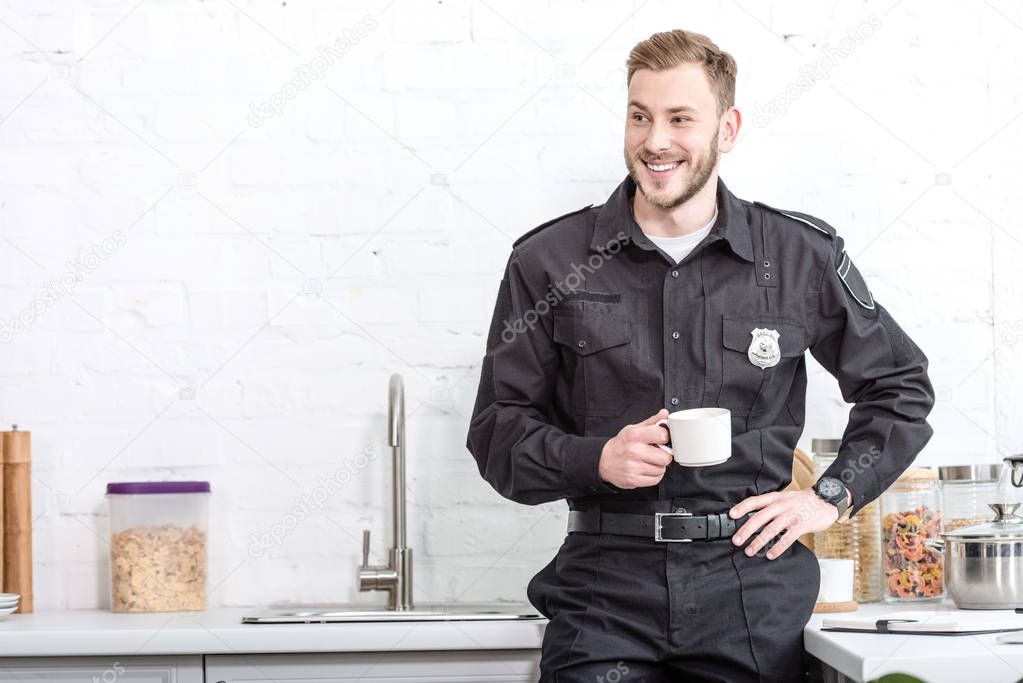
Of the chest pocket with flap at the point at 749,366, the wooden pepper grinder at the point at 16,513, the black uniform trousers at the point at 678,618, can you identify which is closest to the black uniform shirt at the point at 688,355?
the chest pocket with flap at the point at 749,366

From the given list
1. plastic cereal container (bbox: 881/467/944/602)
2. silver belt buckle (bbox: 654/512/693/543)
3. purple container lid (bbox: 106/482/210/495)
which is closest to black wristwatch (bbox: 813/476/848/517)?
silver belt buckle (bbox: 654/512/693/543)

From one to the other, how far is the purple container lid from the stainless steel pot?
4.73 feet

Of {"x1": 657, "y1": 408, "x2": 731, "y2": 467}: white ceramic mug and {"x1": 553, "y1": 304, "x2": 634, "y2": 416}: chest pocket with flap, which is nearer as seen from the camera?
{"x1": 657, "y1": 408, "x2": 731, "y2": 467}: white ceramic mug

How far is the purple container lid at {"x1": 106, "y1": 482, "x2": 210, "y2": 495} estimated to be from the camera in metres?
2.38

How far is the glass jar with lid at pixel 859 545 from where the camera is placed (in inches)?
91.0

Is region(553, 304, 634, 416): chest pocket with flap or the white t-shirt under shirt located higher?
the white t-shirt under shirt

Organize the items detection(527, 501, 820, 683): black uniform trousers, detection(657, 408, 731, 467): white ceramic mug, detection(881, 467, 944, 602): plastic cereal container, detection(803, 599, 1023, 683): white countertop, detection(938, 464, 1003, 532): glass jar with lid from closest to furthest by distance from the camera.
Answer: detection(803, 599, 1023, 683): white countertop → detection(657, 408, 731, 467): white ceramic mug → detection(527, 501, 820, 683): black uniform trousers → detection(881, 467, 944, 602): plastic cereal container → detection(938, 464, 1003, 532): glass jar with lid

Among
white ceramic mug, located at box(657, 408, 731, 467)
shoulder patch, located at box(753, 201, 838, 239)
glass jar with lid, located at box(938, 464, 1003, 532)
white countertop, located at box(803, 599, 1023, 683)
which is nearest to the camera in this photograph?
white countertop, located at box(803, 599, 1023, 683)

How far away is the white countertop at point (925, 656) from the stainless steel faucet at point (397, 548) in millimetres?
901

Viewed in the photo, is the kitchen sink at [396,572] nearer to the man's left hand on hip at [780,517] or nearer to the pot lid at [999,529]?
the man's left hand on hip at [780,517]

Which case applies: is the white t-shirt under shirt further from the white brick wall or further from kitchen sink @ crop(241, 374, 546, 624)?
kitchen sink @ crop(241, 374, 546, 624)

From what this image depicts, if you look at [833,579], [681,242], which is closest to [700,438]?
[681,242]

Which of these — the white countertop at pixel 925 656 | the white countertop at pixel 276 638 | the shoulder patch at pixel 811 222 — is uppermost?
the shoulder patch at pixel 811 222

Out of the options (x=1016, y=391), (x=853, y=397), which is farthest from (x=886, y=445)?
(x=1016, y=391)
